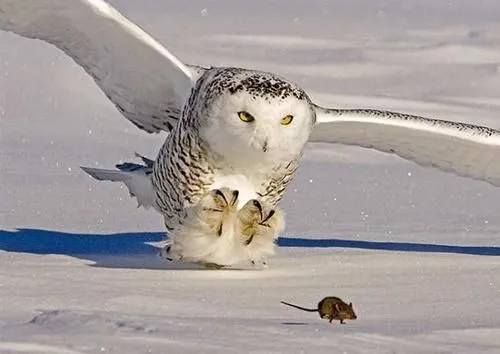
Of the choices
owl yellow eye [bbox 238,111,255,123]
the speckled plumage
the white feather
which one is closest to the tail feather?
the white feather

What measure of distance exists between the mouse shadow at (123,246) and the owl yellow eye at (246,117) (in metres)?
0.62

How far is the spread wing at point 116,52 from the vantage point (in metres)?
6.37

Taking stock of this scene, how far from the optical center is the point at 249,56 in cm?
1366

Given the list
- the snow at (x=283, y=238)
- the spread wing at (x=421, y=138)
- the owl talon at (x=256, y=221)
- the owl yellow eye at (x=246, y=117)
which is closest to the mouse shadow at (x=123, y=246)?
the snow at (x=283, y=238)

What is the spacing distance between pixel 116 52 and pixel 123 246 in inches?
28.4

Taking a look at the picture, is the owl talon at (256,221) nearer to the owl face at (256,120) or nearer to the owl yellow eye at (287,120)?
the owl face at (256,120)

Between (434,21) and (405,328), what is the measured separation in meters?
13.1

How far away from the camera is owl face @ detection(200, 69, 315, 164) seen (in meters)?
5.60

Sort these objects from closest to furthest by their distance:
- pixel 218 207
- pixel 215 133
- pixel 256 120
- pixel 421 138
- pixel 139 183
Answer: pixel 256 120 → pixel 215 133 → pixel 218 207 → pixel 139 183 → pixel 421 138

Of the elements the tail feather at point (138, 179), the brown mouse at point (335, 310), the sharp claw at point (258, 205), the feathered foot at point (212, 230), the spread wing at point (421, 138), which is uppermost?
the spread wing at point (421, 138)

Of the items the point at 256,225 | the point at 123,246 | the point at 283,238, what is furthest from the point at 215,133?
the point at 283,238

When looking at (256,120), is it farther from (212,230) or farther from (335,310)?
(335,310)

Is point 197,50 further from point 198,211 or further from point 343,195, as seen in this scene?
point 198,211

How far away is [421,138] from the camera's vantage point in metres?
6.82
